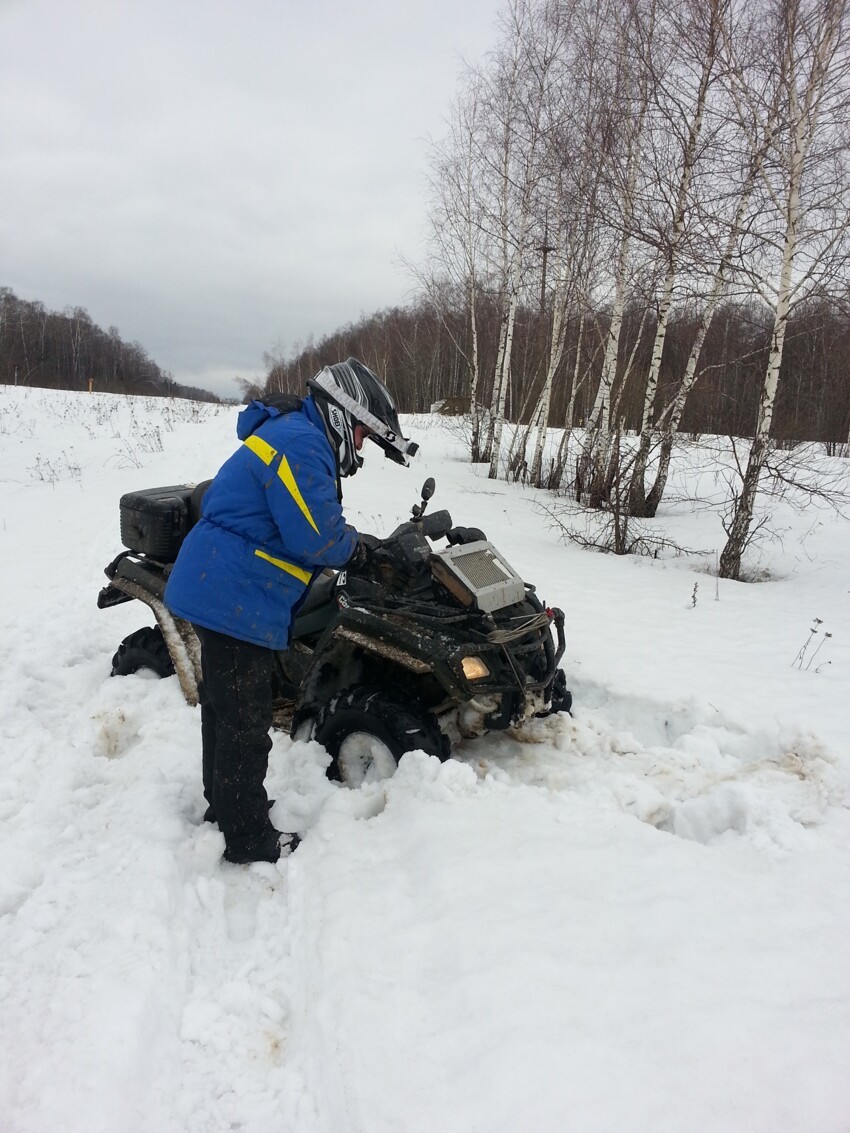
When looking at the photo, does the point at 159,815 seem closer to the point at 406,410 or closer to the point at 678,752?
the point at 678,752

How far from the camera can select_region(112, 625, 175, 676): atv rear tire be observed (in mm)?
3850

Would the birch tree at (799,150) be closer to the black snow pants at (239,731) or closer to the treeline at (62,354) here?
the black snow pants at (239,731)

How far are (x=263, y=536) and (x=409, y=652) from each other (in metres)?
0.88

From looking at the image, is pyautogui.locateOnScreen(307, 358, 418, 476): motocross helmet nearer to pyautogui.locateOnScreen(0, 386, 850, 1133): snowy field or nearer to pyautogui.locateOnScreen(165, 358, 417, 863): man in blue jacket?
pyautogui.locateOnScreen(165, 358, 417, 863): man in blue jacket

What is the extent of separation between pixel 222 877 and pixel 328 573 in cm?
154

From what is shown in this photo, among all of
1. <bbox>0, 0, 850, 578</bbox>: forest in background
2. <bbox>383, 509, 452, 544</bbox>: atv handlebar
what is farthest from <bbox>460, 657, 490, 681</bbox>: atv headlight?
<bbox>0, 0, 850, 578</bbox>: forest in background

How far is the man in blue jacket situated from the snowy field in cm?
38

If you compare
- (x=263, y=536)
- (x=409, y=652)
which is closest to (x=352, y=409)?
(x=263, y=536)

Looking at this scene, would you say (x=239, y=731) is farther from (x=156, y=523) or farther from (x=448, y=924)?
(x=156, y=523)

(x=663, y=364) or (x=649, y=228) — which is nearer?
(x=649, y=228)

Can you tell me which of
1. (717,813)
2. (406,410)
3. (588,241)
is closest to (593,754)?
(717,813)

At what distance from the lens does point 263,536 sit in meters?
2.40

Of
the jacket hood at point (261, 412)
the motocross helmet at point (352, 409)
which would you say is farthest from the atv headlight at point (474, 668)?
the jacket hood at point (261, 412)

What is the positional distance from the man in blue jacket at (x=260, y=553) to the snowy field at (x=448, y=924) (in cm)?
38
